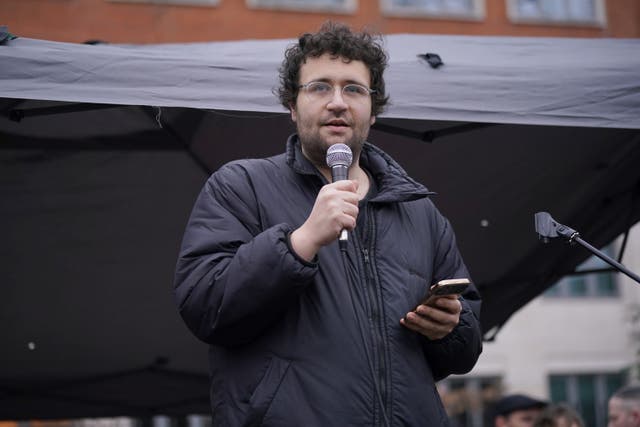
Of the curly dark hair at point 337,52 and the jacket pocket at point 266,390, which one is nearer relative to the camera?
the jacket pocket at point 266,390

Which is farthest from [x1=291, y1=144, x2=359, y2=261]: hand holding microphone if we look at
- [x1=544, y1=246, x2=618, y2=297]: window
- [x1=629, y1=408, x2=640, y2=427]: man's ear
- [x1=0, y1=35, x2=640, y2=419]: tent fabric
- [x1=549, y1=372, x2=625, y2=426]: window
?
[x1=549, y1=372, x2=625, y2=426]: window

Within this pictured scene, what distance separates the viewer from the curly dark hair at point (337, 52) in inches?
138

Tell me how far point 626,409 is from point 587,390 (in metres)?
17.4

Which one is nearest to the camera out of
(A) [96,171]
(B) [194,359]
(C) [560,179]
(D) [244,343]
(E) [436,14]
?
(D) [244,343]

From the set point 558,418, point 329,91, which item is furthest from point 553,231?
point 558,418

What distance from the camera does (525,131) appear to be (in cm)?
532

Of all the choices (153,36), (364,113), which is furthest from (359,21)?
(364,113)

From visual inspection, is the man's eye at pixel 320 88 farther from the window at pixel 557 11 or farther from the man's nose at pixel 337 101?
the window at pixel 557 11

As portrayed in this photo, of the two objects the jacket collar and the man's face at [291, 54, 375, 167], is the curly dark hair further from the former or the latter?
the jacket collar

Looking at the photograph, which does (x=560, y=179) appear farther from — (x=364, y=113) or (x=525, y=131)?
(x=364, y=113)

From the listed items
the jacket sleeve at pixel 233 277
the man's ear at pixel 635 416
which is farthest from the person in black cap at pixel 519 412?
the jacket sleeve at pixel 233 277

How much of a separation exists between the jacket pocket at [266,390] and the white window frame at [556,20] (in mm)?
18360

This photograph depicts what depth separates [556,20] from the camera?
20.8 m

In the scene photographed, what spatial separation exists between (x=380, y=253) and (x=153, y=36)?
15.8 m
